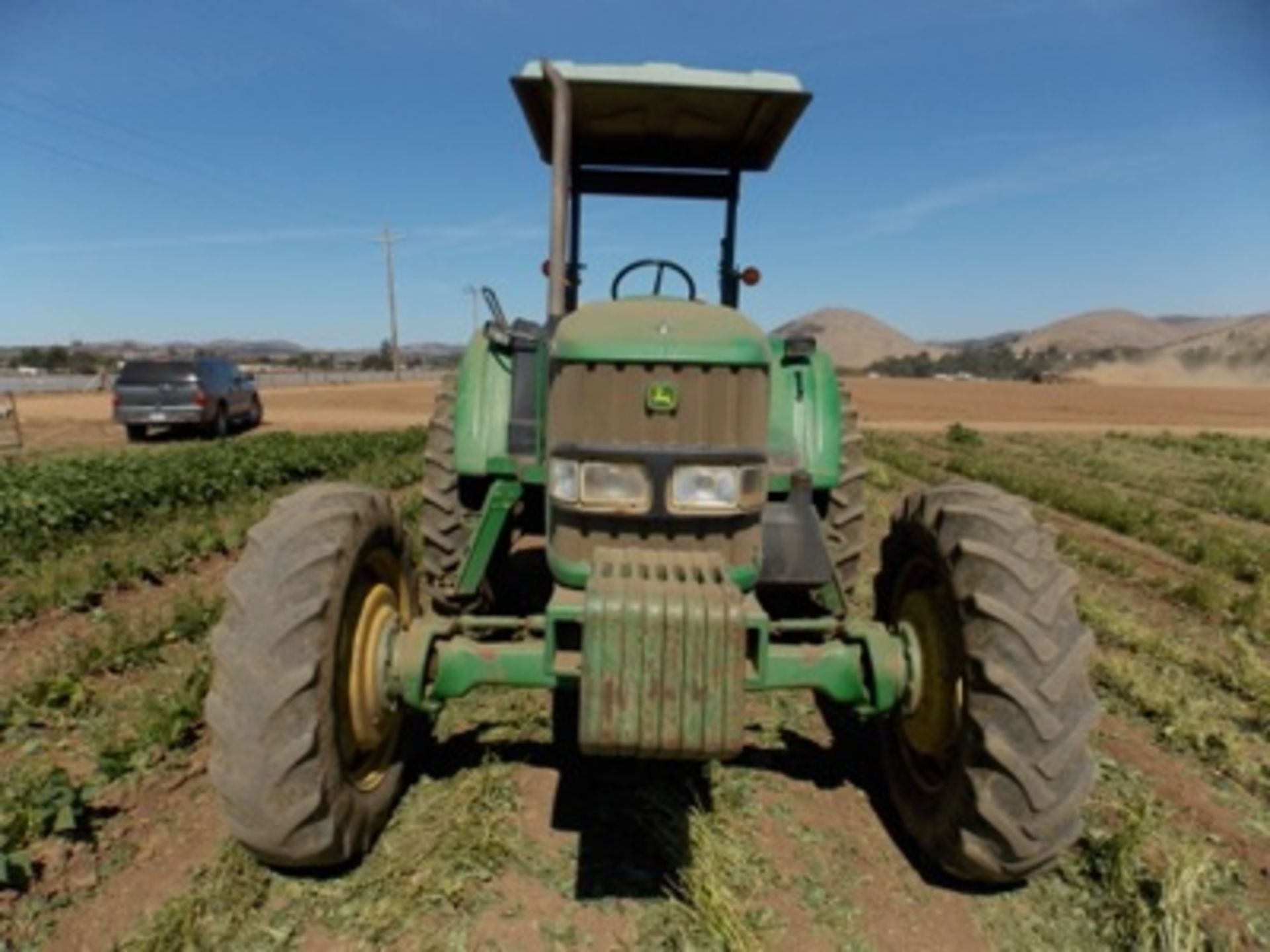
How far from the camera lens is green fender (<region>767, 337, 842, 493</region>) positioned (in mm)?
4227

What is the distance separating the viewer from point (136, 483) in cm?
998

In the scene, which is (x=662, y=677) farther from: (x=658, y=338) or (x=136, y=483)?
(x=136, y=483)

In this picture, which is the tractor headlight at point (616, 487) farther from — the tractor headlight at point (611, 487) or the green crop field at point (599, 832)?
the green crop field at point (599, 832)

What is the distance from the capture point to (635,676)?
2.57 meters

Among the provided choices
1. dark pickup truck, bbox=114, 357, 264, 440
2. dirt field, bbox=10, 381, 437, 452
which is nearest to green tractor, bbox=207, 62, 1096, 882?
dark pickup truck, bbox=114, 357, 264, 440

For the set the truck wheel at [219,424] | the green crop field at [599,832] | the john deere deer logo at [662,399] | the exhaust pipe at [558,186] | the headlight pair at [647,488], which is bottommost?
the truck wheel at [219,424]

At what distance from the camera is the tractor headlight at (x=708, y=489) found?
10.4 feet

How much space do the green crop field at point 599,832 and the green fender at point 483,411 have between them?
3.94 ft

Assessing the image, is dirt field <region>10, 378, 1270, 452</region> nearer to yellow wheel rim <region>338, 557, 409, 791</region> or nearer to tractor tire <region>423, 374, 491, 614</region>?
tractor tire <region>423, 374, 491, 614</region>

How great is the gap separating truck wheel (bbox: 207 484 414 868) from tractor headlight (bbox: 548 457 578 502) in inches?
26.5

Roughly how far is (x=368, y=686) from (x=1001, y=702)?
6.70 ft

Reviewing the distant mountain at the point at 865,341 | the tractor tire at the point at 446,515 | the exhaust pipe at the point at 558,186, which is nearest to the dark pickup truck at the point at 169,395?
the tractor tire at the point at 446,515

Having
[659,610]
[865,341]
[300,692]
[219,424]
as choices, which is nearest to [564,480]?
[659,610]

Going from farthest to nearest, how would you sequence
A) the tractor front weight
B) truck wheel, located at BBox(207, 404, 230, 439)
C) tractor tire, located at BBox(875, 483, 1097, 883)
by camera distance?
truck wheel, located at BBox(207, 404, 230, 439) < the tractor front weight < tractor tire, located at BBox(875, 483, 1097, 883)
